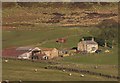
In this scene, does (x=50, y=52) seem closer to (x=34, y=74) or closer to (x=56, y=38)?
(x=56, y=38)

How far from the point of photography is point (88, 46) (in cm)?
7712

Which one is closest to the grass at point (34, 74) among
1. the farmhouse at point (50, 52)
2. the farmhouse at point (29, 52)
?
the farmhouse at point (29, 52)

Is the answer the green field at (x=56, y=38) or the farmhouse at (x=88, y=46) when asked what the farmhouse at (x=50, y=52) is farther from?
the farmhouse at (x=88, y=46)

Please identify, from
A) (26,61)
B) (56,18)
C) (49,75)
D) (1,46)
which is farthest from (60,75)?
(56,18)

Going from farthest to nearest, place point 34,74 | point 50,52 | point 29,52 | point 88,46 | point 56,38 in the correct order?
point 56,38
point 88,46
point 50,52
point 29,52
point 34,74

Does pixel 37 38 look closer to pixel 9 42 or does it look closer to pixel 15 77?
pixel 9 42

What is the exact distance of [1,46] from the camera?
74.9m

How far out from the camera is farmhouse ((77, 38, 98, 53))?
249 ft

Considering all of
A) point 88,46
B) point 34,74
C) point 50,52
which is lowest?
point 34,74

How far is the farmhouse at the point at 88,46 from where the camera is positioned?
76.0 m

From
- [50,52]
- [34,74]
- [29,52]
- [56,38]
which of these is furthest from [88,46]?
[34,74]

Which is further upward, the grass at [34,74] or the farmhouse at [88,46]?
the farmhouse at [88,46]

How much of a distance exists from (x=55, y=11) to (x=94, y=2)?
20747 mm

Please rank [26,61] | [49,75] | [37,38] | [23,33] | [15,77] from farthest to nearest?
[23,33], [37,38], [26,61], [49,75], [15,77]
